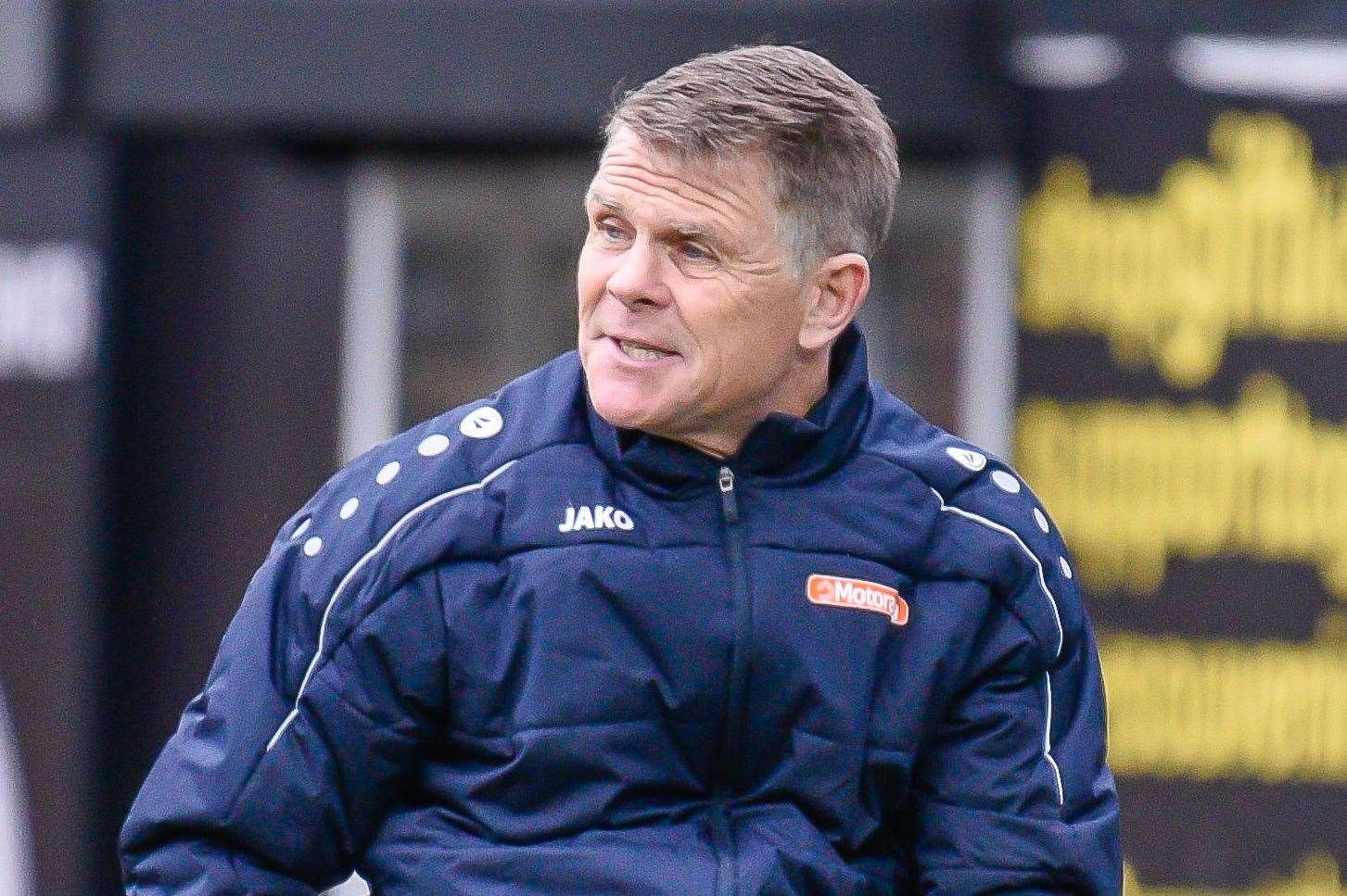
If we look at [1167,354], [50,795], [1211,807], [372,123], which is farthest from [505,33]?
[1211,807]

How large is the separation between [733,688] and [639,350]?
0.38m

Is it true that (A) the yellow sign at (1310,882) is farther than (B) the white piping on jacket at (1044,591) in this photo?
Yes

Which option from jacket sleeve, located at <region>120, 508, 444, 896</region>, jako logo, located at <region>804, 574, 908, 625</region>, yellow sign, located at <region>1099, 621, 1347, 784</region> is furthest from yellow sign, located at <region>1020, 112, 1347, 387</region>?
jacket sleeve, located at <region>120, 508, 444, 896</region>

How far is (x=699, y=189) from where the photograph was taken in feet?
7.88

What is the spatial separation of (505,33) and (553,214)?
21.5 inches

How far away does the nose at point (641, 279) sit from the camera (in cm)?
242

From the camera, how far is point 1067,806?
2506 millimetres

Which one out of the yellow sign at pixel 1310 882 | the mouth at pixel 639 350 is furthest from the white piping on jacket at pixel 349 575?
the yellow sign at pixel 1310 882

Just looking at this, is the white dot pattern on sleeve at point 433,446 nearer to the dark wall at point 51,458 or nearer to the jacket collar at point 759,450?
the jacket collar at point 759,450


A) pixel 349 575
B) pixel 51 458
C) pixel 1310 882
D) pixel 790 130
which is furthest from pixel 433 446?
pixel 1310 882

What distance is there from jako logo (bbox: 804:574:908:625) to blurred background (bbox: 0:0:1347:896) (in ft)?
10.3

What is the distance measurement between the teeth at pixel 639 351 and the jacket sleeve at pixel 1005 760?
372 mm

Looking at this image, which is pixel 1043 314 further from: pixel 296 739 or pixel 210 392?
pixel 296 739

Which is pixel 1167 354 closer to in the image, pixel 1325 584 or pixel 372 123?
pixel 1325 584
